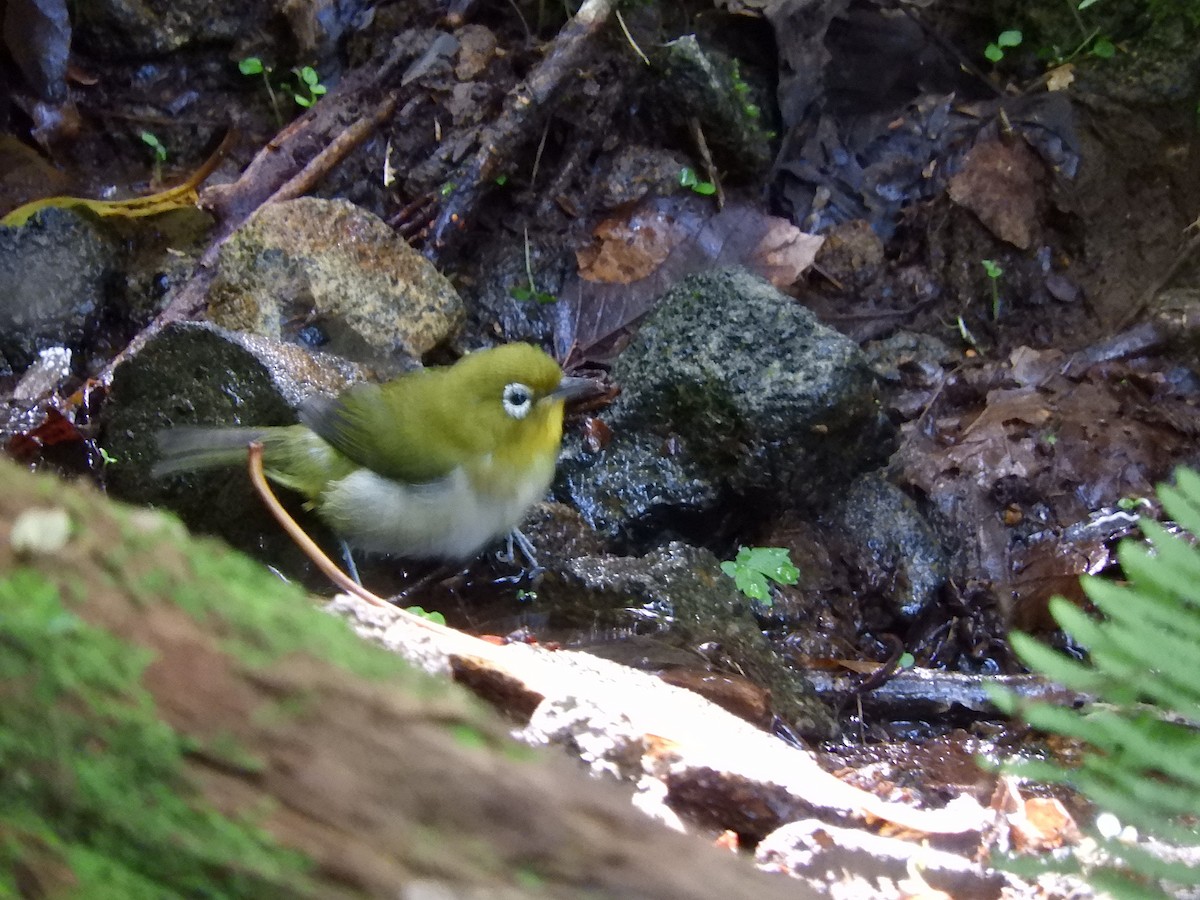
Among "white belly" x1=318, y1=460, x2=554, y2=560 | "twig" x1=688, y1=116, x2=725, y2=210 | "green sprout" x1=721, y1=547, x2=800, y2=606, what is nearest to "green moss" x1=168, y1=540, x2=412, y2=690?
"white belly" x1=318, y1=460, x2=554, y2=560

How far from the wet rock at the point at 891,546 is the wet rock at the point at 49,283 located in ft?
12.8

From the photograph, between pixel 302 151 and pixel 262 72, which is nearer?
pixel 302 151

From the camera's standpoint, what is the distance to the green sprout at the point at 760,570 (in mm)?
4316

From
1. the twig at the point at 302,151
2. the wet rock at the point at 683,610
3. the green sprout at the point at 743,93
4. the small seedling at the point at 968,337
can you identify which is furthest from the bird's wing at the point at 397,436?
the small seedling at the point at 968,337

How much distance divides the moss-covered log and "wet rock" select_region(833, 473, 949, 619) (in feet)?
11.9

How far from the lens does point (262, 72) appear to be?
20.1 ft

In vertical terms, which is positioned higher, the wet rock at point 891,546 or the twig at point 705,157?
the twig at point 705,157

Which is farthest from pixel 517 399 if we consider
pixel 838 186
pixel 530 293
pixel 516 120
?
pixel 838 186

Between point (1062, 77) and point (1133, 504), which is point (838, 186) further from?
point (1133, 504)

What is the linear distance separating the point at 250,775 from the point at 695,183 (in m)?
5.13

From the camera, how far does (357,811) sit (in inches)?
42.3

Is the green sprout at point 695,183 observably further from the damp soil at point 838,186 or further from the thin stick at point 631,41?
the thin stick at point 631,41

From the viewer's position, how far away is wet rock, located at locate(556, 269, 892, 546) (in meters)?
4.52

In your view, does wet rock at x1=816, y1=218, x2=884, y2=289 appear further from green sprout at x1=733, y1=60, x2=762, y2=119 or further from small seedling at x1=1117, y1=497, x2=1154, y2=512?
small seedling at x1=1117, y1=497, x2=1154, y2=512
